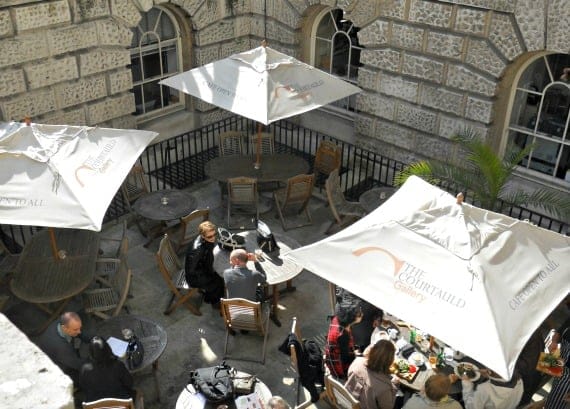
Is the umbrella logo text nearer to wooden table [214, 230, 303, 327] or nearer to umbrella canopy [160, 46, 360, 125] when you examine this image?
wooden table [214, 230, 303, 327]

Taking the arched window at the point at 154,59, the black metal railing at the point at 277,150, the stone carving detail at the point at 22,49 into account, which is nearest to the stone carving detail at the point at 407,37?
the black metal railing at the point at 277,150

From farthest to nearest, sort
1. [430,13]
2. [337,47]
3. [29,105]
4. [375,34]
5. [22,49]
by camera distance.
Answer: [337,47] → [375,34] → [430,13] → [29,105] → [22,49]

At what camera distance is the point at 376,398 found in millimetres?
6051

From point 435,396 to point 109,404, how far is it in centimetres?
305

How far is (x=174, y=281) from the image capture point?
8.57 meters

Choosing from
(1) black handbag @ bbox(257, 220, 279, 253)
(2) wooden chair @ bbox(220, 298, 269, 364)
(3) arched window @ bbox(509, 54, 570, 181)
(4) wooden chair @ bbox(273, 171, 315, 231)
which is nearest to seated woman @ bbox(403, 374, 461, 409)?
(2) wooden chair @ bbox(220, 298, 269, 364)

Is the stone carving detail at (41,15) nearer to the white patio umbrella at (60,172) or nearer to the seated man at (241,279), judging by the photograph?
the white patio umbrella at (60,172)

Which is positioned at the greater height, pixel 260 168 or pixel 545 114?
pixel 545 114

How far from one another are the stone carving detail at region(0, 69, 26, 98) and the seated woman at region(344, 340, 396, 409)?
25.0ft

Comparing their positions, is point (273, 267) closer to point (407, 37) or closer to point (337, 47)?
point (407, 37)

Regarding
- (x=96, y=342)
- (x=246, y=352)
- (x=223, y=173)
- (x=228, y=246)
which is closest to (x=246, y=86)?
(x=223, y=173)

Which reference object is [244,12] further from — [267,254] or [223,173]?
[267,254]

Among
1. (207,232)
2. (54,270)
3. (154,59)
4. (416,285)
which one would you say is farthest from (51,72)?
(416,285)

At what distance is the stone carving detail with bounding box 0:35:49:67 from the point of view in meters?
9.98
